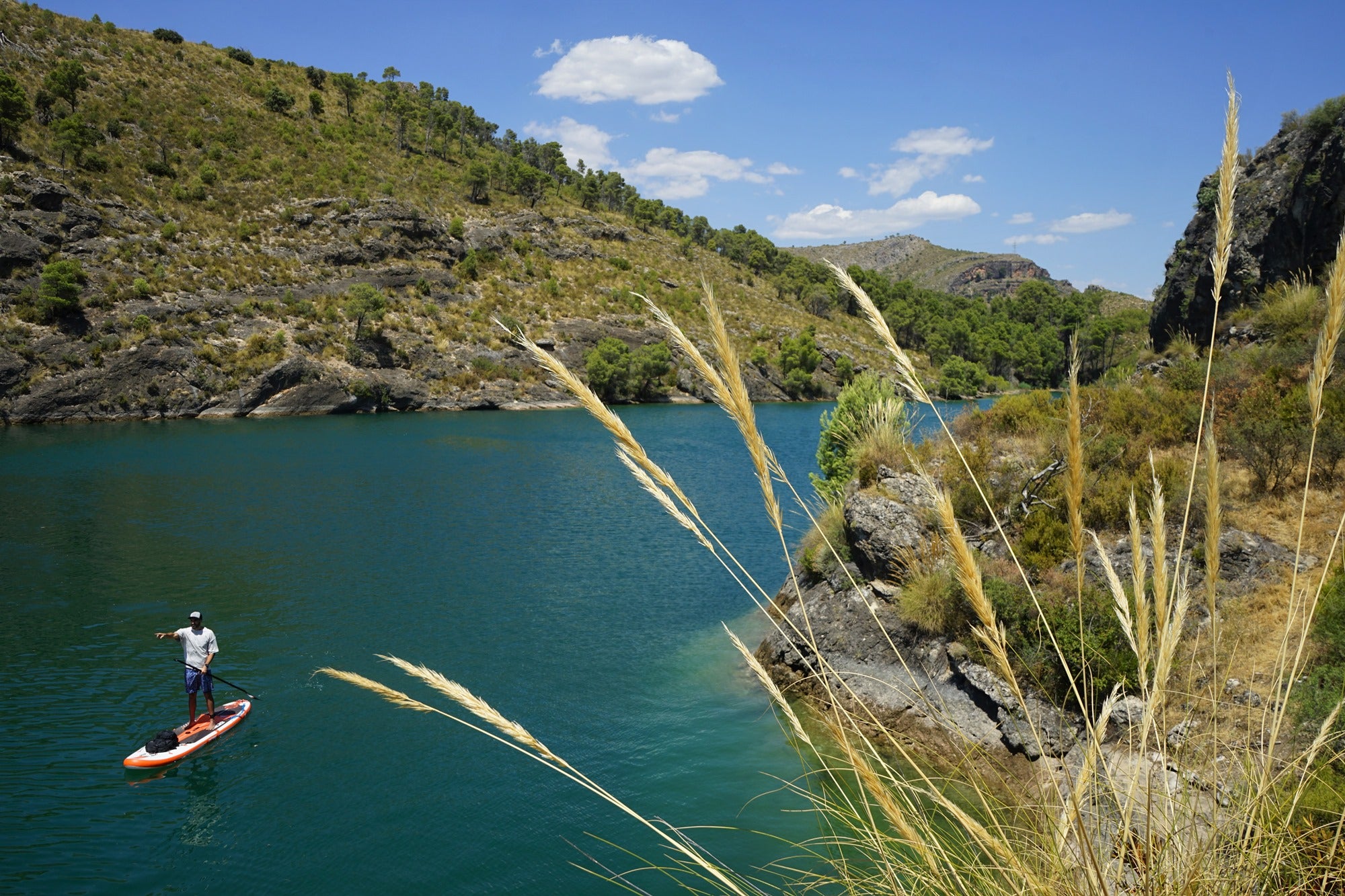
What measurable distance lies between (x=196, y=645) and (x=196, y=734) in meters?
1.28

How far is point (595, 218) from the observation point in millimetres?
94188

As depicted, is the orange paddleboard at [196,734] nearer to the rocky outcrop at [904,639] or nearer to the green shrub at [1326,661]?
the rocky outcrop at [904,639]

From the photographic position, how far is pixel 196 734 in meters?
10.6

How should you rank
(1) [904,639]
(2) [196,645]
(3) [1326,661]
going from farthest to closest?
(1) [904,639] → (2) [196,645] → (3) [1326,661]

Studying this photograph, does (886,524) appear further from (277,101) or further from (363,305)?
(277,101)

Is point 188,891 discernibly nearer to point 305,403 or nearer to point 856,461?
point 856,461

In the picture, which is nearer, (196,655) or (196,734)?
(196,734)

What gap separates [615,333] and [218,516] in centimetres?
5216

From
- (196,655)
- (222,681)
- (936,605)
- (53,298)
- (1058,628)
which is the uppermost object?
(53,298)

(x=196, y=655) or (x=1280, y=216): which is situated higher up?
(x=1280, y=216)

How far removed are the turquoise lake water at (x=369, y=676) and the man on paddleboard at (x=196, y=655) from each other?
856 mm

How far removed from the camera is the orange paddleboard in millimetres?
9992

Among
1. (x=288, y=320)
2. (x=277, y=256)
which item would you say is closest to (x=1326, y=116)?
(x=288, y=320)

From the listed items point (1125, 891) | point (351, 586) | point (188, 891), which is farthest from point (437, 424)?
point (1125, 891)
